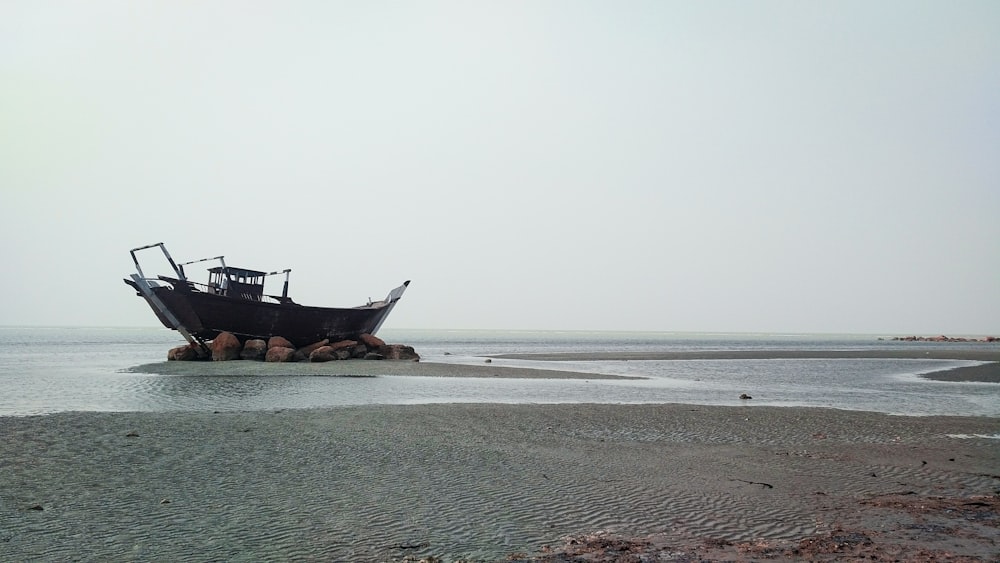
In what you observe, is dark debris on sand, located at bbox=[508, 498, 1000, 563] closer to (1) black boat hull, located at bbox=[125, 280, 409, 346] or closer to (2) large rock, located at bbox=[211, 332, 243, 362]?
(2) large rock, located at bbox=[211, 332, 243, 362]

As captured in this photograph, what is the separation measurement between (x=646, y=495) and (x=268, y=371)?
25918 millimetres

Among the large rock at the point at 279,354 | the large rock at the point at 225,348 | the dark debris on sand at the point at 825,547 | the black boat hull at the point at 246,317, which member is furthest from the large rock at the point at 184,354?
the dark debris on sand at the point at 825,547

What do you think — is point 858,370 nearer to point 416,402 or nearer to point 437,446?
point 416,402

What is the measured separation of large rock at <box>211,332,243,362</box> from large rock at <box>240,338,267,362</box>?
1.34ft

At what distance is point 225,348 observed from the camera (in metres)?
38.2

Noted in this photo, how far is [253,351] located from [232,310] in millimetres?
2963

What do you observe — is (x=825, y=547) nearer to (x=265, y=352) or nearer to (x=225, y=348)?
(x=265, y=352)

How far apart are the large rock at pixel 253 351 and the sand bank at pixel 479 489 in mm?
25897

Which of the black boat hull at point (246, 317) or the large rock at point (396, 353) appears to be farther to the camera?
the large rock at point (396, 353)

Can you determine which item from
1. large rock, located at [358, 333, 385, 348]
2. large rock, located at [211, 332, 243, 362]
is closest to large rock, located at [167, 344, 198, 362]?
large rock, located at [211, 332, 243, 362]

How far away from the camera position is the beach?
568cm

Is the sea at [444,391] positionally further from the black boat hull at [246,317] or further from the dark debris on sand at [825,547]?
the dark debris on sand at [825,547]

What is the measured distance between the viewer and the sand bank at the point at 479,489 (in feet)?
18.8

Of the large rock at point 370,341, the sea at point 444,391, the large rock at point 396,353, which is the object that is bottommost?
the sea at point 444,391
